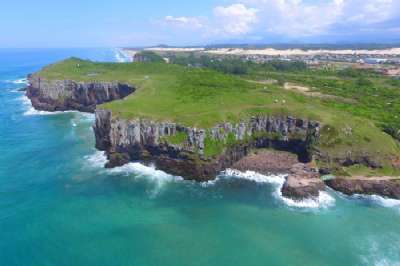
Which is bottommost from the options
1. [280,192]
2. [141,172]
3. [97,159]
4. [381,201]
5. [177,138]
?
[381,201]

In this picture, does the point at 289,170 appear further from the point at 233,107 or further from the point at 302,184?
the point at 233,107

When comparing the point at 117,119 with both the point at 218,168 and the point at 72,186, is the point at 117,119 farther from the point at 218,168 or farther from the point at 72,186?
the point at 218,168

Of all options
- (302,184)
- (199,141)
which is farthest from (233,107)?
(302,184)

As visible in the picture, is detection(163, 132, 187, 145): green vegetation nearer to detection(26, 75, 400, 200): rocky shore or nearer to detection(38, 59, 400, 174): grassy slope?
detection(26, 75, 400, 200): rocky shore

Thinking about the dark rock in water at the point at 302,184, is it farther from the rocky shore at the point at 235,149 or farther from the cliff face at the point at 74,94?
the cliff face at the point at 74,94

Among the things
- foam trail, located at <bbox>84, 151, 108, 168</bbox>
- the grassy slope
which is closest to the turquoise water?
foam trail, located at <bbox>84, 151, 108, 168</bbox>

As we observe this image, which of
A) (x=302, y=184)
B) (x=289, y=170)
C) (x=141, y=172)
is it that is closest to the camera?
(x=302, y=184)

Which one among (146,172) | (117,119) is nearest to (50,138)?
(117,119)
